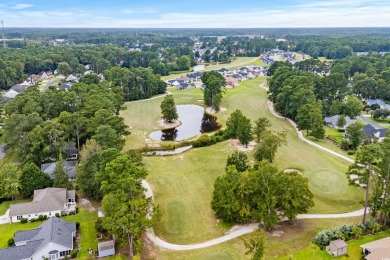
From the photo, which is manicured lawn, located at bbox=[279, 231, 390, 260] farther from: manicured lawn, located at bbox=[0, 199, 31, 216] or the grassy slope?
manicured lawn, located at bbox=[0, 199, 31, 216]

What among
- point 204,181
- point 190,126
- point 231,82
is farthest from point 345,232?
point 231,82

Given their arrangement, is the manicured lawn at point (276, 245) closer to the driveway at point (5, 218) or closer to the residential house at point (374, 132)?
the driveway at point (5, 218)

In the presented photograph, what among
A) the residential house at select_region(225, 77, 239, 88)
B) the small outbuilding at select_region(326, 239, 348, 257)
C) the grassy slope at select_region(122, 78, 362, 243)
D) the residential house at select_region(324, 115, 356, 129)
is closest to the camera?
the small outbuilding at select_region(326, 239, 348, 257)

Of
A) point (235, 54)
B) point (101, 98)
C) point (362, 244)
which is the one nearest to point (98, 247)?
point (362, 244)

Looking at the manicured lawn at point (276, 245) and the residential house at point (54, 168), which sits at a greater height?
the residential house at point (54, 168)

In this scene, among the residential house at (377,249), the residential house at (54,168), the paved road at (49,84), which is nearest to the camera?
the residential house at (377,249)

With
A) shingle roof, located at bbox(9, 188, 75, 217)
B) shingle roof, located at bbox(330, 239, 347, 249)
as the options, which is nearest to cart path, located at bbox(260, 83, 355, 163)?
shingle roof, located at bbox(330, 239, 347, 249)

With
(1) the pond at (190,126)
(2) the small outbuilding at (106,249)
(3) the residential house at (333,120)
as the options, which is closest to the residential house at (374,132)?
(3) the residential house at (333,120)
